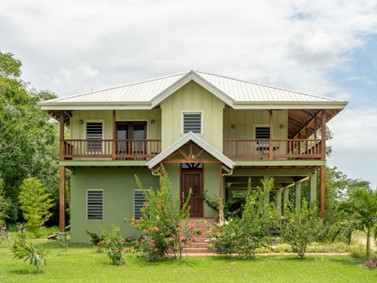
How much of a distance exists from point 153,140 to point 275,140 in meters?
5.45

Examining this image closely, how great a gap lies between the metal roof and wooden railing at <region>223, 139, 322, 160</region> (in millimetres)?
1724

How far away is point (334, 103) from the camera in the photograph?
24109 millimetres

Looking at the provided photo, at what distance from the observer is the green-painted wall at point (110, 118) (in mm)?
26312

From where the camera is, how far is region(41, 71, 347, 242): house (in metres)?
24.0

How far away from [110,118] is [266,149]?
7639mm

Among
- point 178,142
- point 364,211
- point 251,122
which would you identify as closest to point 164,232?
point 178,142

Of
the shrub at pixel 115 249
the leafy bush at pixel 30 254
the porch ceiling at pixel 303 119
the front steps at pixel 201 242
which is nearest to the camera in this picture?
the leafy bush at pixel 30 254

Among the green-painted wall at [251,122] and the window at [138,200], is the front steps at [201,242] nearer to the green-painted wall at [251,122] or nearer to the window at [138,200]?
the window at [138,200]

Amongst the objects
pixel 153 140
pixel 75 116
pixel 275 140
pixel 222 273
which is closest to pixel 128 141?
pixel 153 140

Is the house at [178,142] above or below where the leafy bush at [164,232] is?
above

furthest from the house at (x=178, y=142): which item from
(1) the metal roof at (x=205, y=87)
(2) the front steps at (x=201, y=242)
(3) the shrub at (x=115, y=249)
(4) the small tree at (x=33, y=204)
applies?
(4) the small tree at (x=33, y=204)

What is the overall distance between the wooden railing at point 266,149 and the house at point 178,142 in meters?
0.05

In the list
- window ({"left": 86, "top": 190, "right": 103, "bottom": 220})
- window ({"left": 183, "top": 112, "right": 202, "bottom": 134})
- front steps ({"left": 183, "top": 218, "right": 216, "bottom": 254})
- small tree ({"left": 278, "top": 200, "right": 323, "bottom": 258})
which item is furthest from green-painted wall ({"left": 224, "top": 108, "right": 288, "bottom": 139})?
small tree ({"left": 278, "top": 200, "right": 323, "bottom": 258})

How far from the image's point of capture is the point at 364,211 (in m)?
17.0
